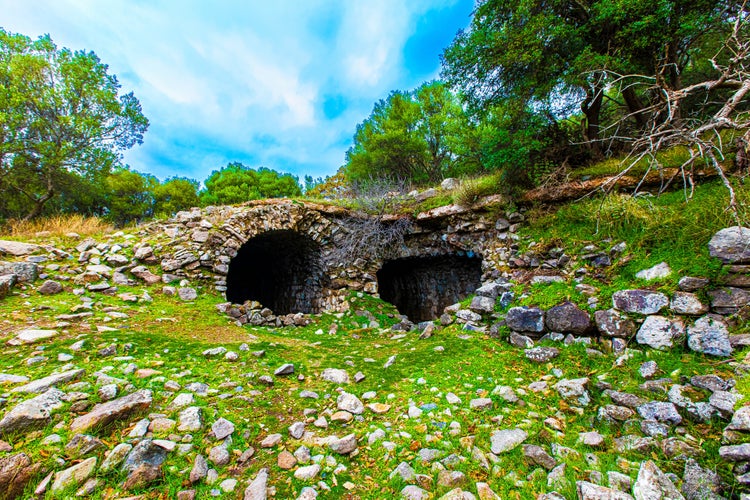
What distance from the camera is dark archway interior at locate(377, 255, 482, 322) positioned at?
8.25 m

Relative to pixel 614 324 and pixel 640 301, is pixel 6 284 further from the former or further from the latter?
pixel 640 301

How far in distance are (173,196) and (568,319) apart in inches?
967

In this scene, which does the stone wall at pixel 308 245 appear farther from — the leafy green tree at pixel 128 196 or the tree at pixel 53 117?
the leafy green tree at pixel 128 196

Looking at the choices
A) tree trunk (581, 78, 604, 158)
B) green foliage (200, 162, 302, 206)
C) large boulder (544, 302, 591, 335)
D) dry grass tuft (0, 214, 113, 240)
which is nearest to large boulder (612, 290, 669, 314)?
large boulder (544, 302, 591, 335)

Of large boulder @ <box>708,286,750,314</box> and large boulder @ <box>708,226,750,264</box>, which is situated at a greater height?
large boulder @ <box>708,226,750,264</box>

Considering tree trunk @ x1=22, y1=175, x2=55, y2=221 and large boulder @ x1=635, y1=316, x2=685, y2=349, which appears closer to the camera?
large boulder @ x1=635, y1=316, x2=685, y2=349

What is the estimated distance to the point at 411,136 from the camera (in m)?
15.0

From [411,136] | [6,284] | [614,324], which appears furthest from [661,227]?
[411,136]

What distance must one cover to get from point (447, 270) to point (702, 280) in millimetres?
5809

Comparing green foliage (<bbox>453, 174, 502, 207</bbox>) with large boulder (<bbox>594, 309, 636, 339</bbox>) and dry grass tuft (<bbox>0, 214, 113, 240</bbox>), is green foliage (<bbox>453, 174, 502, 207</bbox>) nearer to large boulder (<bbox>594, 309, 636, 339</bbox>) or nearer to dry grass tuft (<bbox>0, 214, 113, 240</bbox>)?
large boulder (<bbox>594, 309, 636, 339</bbox>)

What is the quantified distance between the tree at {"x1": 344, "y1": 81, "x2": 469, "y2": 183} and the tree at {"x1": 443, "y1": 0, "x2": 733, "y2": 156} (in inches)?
358

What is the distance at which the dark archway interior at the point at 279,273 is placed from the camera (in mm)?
8547

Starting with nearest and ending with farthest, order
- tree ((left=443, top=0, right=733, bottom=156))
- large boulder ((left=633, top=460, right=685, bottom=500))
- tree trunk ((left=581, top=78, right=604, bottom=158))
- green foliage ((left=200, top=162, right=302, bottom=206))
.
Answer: large boulder ((left=633, top=460, right=685, bottom=500)) → tree ((left=443, top=0, right=733, bottom=156)) → tree trunk ((left=581, top=78, right=604, bottom=158)) → green foliage ((left=200, top=162, right=302, bottom=206))

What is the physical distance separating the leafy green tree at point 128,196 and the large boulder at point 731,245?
24.3 metres
